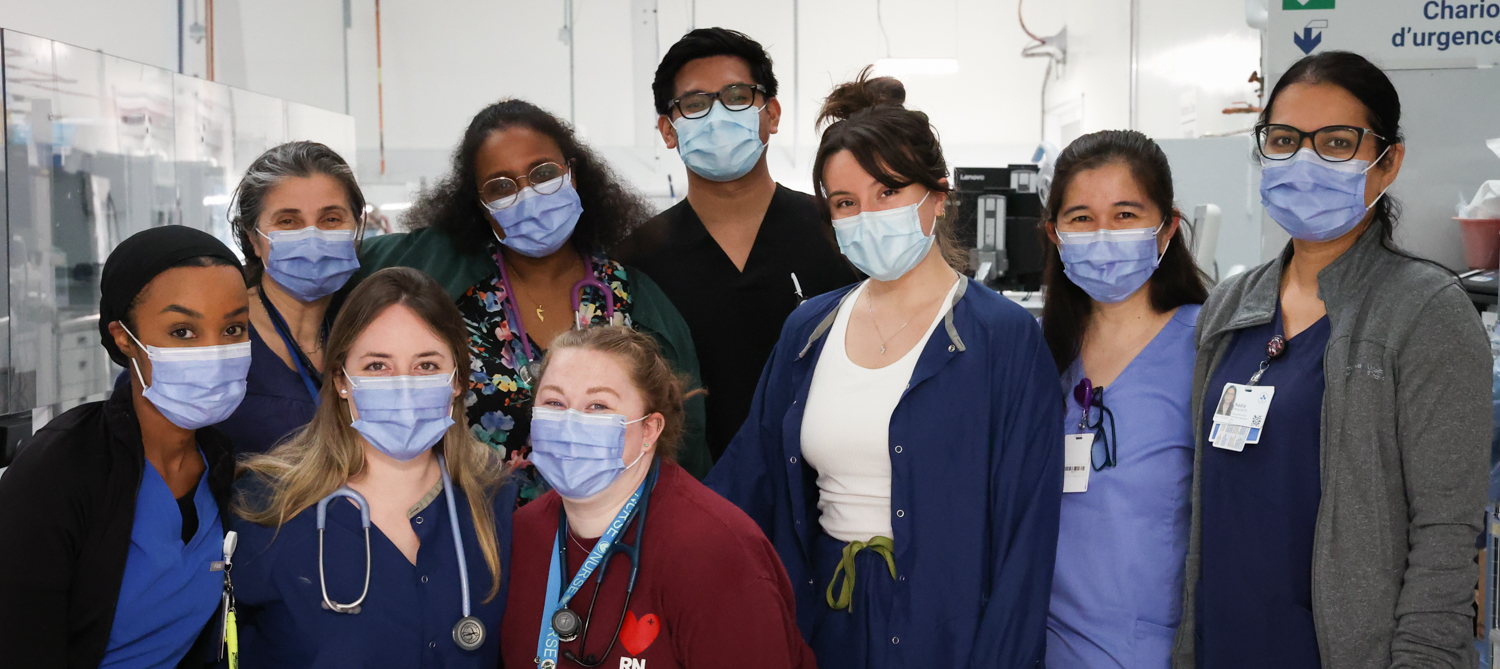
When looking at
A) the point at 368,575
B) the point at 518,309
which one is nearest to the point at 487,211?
the point at 518,309

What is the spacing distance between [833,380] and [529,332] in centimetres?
80

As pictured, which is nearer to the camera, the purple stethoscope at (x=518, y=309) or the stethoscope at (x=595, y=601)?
the stethoscope at (x=595, y=601)

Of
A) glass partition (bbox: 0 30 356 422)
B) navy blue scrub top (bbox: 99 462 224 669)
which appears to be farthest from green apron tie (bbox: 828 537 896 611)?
glass partition (bbox: 0 30 356 422)

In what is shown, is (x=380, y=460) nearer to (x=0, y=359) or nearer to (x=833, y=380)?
(x=833, y=380)

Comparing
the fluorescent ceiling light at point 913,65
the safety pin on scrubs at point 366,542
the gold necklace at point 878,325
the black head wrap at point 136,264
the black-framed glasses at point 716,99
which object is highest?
the fluorescent ceiling light at point 913,65

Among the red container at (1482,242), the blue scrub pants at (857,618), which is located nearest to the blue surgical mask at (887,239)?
the blue scrub pants at (857,618)

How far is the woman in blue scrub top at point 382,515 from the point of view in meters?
1.70

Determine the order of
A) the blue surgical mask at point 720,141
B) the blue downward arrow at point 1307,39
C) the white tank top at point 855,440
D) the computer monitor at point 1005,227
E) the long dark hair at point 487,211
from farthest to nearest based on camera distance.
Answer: the computer monitor at point 1005,227, the blue downward arrow at point 1307,39, the blue surgical mask at point 720,141, the long dark hair at point 487,211, the white tank top at point 855,440

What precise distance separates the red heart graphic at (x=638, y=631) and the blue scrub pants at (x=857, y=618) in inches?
14.2

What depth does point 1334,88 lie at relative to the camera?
1808 millimetres

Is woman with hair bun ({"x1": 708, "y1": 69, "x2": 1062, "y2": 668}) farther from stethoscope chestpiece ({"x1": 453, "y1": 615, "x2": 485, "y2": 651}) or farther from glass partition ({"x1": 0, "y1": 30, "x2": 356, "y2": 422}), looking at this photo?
glass partition ({"x1": 0, "y1": 30, "x2": 356, "y2": 422})

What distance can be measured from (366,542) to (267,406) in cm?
50

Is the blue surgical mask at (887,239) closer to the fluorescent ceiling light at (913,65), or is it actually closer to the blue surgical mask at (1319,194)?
the blue surgical mask at (1319,194)

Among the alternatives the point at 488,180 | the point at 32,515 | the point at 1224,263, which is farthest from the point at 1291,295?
the point at 1224,263
